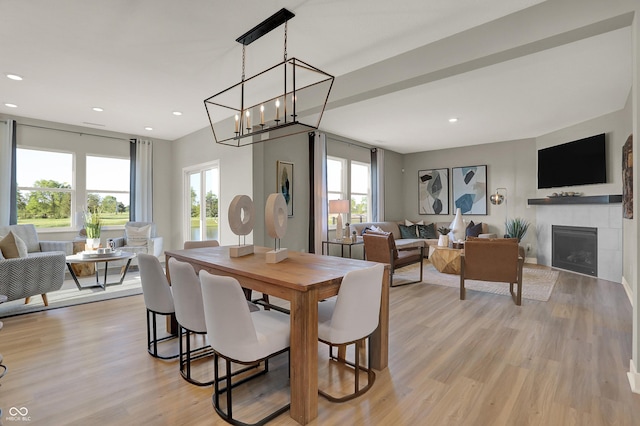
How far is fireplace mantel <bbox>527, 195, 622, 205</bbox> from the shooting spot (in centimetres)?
483

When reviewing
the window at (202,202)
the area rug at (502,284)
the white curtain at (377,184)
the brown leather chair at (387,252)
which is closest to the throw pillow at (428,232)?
the white curtain at (377,184)

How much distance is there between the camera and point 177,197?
266 inches

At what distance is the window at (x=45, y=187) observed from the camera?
17.5ft

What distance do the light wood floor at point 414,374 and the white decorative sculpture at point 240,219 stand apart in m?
0.96

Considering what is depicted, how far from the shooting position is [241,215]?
2719 mm

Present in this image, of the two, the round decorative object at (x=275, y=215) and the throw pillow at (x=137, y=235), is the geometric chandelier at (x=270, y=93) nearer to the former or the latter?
the round decorative object at (x=275, y=215)

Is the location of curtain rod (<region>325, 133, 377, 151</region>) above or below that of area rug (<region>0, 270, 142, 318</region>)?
above

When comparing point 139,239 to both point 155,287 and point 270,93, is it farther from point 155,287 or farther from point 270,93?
point 155,287

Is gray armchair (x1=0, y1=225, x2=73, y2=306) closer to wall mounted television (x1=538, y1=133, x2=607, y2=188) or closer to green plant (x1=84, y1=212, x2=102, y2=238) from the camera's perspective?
green plant (x1=84, y1=212, x2=102, y2=238)

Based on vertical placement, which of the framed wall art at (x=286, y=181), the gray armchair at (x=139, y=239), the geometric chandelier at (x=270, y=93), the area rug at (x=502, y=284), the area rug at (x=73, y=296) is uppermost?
the geometric chandelier at (x=270, y=93)

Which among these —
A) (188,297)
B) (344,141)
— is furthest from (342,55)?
(344,141)

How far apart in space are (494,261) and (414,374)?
2.27 metres

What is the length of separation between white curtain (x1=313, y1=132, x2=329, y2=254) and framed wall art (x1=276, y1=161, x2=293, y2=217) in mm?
458

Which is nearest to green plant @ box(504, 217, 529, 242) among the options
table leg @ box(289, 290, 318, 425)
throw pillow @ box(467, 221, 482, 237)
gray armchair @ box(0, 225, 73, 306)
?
throw pillow @ box(467, 221, 482, 237)
